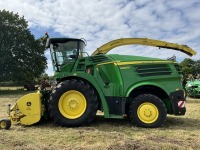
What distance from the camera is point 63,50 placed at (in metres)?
8.42

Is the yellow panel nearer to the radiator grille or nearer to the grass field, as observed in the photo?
the radiator grille

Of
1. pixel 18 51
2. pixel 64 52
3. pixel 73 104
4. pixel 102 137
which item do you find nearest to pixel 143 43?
pixel 64 52

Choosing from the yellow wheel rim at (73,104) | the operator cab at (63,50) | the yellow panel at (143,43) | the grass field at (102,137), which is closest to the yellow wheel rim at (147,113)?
the grass field at (102,137)

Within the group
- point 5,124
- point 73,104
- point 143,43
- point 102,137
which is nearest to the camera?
point 102,137

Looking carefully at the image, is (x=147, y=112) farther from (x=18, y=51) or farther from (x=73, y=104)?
(x=18, y=51)

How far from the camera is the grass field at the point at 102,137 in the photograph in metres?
5.46

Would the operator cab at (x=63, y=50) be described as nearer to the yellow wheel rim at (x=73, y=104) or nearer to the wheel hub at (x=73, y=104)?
the yellow wheel rim at (x=73, y=104)

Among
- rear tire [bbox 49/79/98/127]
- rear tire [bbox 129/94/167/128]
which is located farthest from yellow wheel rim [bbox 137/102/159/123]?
rear tire [bbox 49/79/98/127]

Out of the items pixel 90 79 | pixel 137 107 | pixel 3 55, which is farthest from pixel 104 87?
pixel 3 55

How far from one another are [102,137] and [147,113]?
190cm

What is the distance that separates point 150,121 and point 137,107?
0.53 metres

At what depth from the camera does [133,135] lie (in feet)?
21.6

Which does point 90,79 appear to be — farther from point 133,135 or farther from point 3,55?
point 3,55

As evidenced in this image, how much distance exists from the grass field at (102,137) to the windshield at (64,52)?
1869mm
